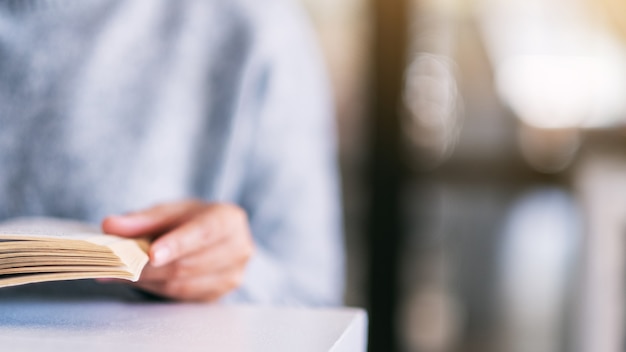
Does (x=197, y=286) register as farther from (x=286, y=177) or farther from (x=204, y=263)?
(x=286, y=177)

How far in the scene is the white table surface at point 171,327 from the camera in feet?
1.40

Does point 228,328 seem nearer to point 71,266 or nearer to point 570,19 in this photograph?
point 71,266

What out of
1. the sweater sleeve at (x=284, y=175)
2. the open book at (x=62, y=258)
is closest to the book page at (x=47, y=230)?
the open book at (x=62, y=258)

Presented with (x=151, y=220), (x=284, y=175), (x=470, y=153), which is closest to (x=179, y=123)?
(x=284, y=175)

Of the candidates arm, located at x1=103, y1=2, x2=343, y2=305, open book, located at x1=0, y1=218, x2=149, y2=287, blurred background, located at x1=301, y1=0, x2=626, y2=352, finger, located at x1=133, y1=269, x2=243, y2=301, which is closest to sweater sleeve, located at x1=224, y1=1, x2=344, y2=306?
arm, located at x1=103, y1=2, x2=343, y2=305

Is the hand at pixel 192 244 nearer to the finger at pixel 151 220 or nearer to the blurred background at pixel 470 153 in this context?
the finger at pixel 151 220

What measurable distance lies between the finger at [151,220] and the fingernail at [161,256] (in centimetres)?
4

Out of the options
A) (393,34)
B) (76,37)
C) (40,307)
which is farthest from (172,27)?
(393,34)

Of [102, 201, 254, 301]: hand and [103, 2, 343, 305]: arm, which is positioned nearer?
[102, 201, 254, 301]: hand

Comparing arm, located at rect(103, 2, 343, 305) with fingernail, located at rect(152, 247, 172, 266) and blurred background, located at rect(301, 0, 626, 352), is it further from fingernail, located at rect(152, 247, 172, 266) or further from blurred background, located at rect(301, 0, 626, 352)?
blurred background, located at rect(301, 0, 626, 352)

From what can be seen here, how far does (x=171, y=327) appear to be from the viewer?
19.2 inches

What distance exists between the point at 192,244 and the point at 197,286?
56mm

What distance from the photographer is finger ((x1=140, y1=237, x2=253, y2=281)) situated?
0.60 m

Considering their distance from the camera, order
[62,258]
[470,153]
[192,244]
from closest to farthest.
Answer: [62,258], [192,244], [470,153]
